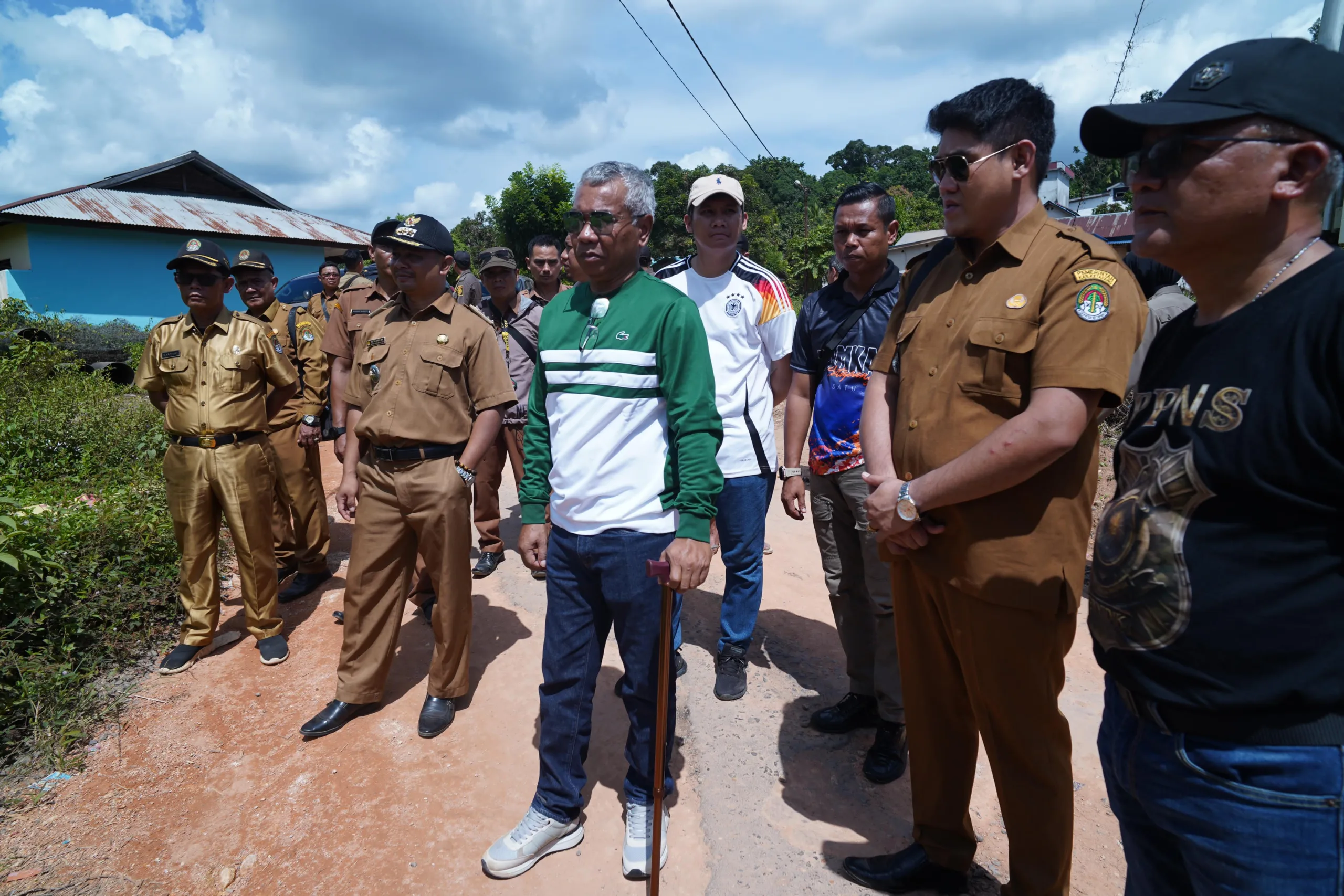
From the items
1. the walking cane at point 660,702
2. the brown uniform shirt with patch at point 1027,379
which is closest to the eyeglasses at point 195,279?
the walking cane at point 660,702

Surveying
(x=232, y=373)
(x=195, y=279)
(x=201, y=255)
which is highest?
(x=201, y=255)

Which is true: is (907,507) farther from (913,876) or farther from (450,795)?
(450,795)

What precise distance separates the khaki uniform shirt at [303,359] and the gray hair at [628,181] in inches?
138

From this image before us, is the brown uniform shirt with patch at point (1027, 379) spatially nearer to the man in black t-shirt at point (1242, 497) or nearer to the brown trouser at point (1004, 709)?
the brown trouser at point (1004, 709)

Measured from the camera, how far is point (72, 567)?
421cm

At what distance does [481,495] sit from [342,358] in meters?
1.30

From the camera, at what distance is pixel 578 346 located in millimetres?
2461

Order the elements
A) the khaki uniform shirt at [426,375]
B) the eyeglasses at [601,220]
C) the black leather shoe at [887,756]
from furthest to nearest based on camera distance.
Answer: the khaki uniform shirt at [426,375] < the black leather shoe at [887,756] < the eyeglasses at [601,220]

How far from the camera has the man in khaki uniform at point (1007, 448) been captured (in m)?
1.74

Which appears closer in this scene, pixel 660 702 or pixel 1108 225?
pixel 660 702

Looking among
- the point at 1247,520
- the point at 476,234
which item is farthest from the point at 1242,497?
the point at 476,234

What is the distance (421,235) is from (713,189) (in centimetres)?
137

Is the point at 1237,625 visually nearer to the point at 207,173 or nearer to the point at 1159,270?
the point at 1159,270

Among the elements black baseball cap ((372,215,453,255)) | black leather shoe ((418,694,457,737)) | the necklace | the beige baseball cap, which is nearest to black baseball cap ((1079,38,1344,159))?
the necklace
